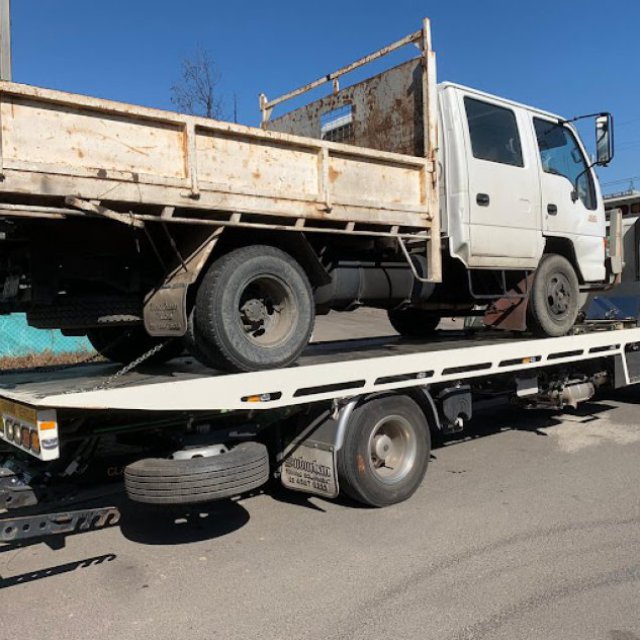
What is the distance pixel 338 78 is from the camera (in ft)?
22.1

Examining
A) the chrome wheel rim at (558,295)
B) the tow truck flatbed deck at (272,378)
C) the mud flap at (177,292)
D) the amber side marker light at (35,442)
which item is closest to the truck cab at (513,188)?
the chrome wheel rim at (558,295)

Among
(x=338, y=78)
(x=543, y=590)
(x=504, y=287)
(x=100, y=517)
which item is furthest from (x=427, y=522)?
(x=338, y=78)

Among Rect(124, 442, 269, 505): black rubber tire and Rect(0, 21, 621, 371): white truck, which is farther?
Rect(124, 442, 269, 505): black rubber tire

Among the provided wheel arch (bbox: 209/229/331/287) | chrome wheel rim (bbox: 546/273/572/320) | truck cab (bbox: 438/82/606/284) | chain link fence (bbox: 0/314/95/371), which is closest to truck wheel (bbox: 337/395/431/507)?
wheel arch (bbox: 209/229/331/287)

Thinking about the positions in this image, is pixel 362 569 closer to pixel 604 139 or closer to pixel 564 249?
pixel 564 249

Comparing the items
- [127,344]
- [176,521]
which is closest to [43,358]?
[127,344]

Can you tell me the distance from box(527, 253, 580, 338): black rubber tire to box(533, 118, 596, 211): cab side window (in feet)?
2.95

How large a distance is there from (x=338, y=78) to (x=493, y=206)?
6.63ft

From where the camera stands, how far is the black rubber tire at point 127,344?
237 inches

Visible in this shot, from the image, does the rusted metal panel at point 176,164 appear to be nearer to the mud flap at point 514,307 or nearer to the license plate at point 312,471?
the license plate at point 312,471

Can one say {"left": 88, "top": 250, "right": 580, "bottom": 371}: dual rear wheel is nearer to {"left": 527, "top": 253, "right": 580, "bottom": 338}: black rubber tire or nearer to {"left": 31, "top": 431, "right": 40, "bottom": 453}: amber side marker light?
{"left": 31, "top": 431, "right": 40, "bottom": 453}: amber side marker light

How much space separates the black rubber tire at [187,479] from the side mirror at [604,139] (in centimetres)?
507

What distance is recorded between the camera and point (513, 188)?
→ 21.7ft

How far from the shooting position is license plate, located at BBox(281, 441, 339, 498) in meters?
4.73
